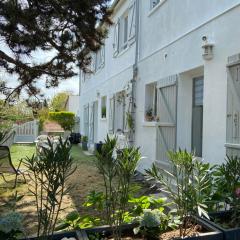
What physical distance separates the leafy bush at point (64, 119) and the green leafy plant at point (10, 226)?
27.4m

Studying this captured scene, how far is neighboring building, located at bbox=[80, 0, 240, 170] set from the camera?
5.64 meters

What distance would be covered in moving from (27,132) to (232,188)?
68.1 ft

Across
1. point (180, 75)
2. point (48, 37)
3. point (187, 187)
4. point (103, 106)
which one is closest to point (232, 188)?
point (187, 187)

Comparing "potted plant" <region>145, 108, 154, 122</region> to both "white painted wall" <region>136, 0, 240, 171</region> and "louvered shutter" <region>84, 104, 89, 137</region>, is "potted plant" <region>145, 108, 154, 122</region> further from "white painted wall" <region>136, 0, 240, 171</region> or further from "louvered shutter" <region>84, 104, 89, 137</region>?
"louvered shutter" <region>84, 104, 89, 137</region>

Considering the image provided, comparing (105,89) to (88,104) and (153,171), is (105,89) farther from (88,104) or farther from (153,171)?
(153,171)

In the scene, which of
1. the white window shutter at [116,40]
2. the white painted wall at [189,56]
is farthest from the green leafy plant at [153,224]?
the white window shutter at [116,40]

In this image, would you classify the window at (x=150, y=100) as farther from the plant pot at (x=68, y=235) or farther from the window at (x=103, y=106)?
the window at (x=103, y=106)

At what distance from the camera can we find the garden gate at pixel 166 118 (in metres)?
7.66

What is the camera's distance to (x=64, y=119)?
31.5 metres

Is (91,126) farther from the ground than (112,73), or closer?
closer

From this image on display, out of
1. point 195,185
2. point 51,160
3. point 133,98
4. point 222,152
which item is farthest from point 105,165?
point 133,98

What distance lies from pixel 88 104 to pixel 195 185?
1762 centimetres

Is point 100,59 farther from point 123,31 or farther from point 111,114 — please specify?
point 123,31

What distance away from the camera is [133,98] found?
426 inches
